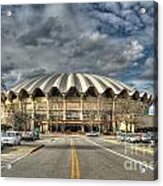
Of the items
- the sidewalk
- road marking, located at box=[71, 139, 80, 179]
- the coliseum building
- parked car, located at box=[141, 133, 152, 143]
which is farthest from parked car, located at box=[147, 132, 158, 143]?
the sidewalk

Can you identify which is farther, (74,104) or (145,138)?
(74,104)

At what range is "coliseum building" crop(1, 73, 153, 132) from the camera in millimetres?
3912

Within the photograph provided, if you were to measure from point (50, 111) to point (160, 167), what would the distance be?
776 mm

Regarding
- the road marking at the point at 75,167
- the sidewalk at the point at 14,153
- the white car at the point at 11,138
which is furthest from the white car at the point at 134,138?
the white car at the point at 11,138

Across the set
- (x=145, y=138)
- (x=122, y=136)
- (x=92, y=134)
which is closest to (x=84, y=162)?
(x=92, y=134)

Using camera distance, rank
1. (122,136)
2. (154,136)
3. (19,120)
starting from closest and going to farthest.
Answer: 1. (154,136)
2. (122,136)
3. (19,120)

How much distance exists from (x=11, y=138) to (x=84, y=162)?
0.51m

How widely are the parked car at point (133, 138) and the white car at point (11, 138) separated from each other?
2.33 feet

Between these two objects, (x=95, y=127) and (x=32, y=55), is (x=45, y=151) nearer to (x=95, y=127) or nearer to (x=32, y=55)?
(x=95, y=127)

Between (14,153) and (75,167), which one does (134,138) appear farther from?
(14,153)

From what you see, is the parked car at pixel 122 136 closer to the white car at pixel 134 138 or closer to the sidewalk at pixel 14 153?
the white car at pixel 134 138

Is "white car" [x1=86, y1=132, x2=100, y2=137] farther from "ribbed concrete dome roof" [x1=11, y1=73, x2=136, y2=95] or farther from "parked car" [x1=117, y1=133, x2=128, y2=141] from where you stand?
"ribbed concrete dome roof" [x1=11, y1=73, x2=136, y2=95]

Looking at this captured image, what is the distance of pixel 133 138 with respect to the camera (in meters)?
3.87

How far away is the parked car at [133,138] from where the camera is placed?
3.86 meters
